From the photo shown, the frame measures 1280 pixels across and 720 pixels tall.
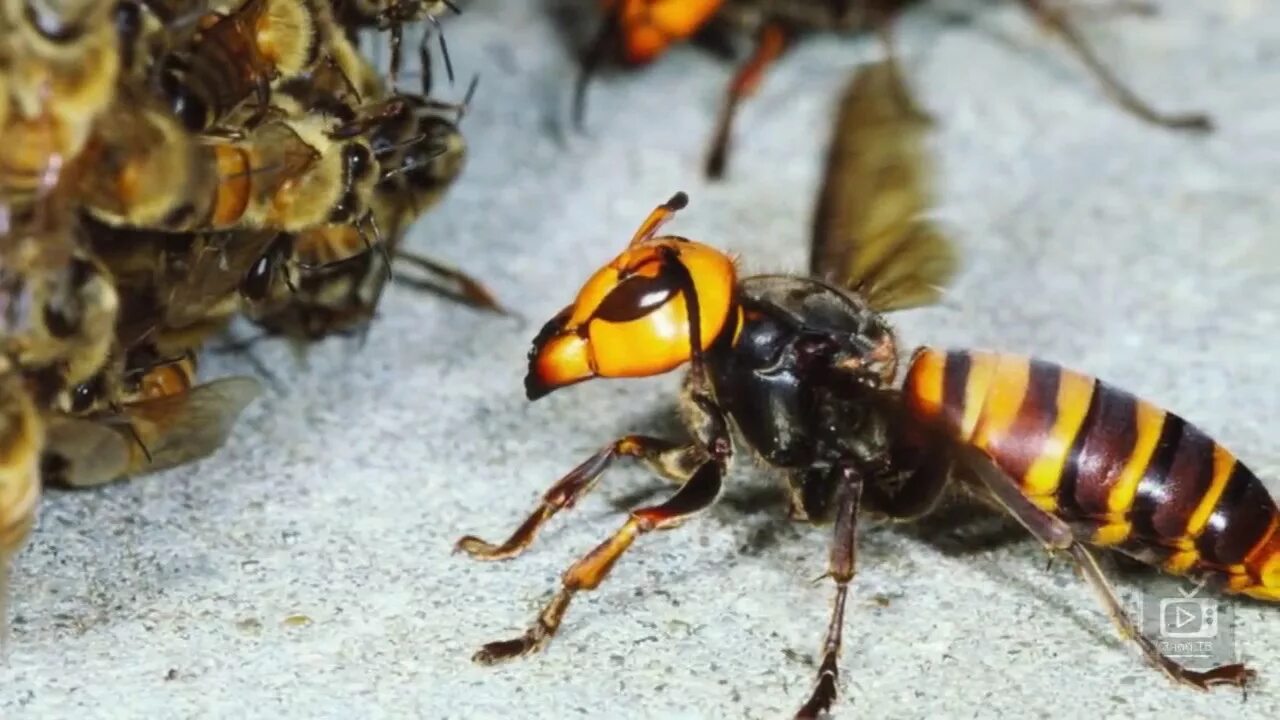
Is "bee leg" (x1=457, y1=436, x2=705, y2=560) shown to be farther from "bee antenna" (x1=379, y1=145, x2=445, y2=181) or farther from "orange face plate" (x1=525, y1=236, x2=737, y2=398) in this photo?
"bee antenna" (x1=379, y1=145, x2=445, y2=181)

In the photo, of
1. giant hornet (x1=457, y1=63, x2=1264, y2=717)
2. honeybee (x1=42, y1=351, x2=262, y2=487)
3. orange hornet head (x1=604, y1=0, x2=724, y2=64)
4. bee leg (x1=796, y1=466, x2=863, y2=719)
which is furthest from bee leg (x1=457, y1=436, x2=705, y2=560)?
orange hornet head (x1=604, y1=0, x2=724, y2=64)

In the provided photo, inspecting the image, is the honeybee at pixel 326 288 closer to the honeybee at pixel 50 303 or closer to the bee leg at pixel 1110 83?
the honeybee at pixel 50 303

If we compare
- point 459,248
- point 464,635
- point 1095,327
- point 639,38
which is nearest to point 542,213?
point 459,248

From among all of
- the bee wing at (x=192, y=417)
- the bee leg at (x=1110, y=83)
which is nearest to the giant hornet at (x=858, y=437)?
the bee wing at (x=192, y=417)

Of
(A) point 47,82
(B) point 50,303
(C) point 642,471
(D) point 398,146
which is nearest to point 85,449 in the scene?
(B) point 50,303

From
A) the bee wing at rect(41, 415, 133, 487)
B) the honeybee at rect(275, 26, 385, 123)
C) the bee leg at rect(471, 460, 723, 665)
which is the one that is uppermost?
the honeybee at rect(275, 26, 385, 123)

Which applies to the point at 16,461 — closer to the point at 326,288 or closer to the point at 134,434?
the point at 134,434
